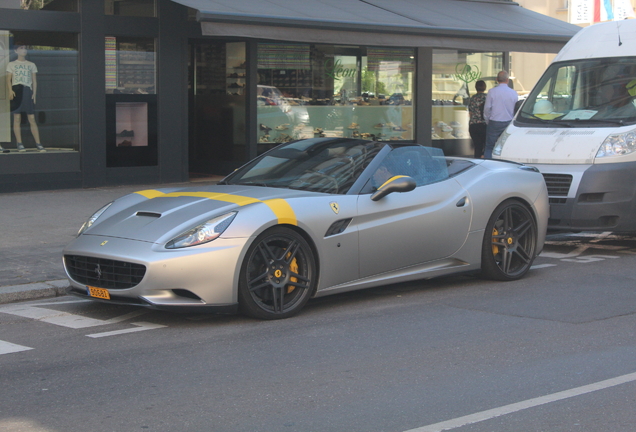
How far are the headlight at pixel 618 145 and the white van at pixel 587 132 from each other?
11 mm

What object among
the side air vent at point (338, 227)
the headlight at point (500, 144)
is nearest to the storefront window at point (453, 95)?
the headlight at point (500, 144)

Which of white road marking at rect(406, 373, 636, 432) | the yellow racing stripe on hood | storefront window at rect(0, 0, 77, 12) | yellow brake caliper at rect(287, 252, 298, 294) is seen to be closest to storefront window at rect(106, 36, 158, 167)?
storefront window at rect(0, 0, 77, 12)

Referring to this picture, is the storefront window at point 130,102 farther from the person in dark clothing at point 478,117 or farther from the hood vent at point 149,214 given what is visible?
the hood vent at point 149,214

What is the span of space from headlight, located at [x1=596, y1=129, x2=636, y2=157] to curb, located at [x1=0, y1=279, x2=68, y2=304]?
6.09 m

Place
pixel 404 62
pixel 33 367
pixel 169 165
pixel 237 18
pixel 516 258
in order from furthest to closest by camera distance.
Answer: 1. pixel 404 62
2. pixel 169 165
3. pixel 237 18
4. pixel 516 258
5. pixel 33 367

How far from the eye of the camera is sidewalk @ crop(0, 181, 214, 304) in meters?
7.81

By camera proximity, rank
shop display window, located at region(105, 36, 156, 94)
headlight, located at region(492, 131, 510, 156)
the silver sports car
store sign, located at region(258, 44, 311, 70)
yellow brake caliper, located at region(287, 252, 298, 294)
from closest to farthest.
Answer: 1. the silver sports car
2. yellow brake caliper, located at region(287, 252, 298, 294)
3. headlight, located at region(492, 131, 510, 156)
4. shop display window, located at region(105, 36, 156, 94)
5. store sign, located at region(258, 44, 311, 70)

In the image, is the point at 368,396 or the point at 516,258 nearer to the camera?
the point at 368,396

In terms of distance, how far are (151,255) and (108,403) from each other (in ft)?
5.40

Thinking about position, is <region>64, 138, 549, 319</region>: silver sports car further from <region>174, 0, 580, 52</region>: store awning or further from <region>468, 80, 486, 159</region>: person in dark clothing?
<region>468, 80, 486, 159</region>: person in dark clothing

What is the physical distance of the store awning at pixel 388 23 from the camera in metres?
13.2

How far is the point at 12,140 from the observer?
45.5 ft

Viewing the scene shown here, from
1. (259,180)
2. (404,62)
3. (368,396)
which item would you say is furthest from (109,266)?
(404,62)

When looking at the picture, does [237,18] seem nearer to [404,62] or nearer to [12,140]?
[12,140]
